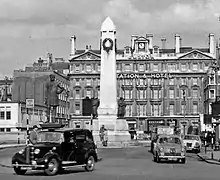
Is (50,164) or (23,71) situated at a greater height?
(23,71)

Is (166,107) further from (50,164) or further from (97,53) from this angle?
(50,164)

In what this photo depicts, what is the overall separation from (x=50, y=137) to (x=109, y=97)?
32.6 metres

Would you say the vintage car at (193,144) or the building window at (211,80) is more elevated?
the building window at (211,80)

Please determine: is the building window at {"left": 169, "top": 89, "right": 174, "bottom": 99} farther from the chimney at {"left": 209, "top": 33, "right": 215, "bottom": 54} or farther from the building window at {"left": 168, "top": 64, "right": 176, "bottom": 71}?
the chimney at {"left": 209, "top": 33, "right": 215, "bottom": 54}

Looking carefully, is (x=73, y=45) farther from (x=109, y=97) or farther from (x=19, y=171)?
(x=19, y=171)

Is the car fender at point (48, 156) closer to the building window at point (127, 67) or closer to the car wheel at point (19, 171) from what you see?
the car wheel at point (19, 171)

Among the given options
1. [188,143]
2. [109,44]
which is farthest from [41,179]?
[109,44]

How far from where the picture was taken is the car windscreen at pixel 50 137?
68.9 ft

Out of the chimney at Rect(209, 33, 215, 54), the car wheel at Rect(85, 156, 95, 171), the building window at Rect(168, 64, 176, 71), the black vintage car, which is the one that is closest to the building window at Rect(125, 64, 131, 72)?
the building window at Rect(168, 64, 176, 71)

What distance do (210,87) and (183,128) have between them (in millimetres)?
13887

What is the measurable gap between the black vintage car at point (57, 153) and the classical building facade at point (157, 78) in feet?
296

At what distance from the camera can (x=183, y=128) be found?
363 feet

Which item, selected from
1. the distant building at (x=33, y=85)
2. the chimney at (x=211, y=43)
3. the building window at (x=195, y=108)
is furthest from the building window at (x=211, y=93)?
the distant building at (x=33, y=85)

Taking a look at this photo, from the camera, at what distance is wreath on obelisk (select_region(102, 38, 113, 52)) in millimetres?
54375
